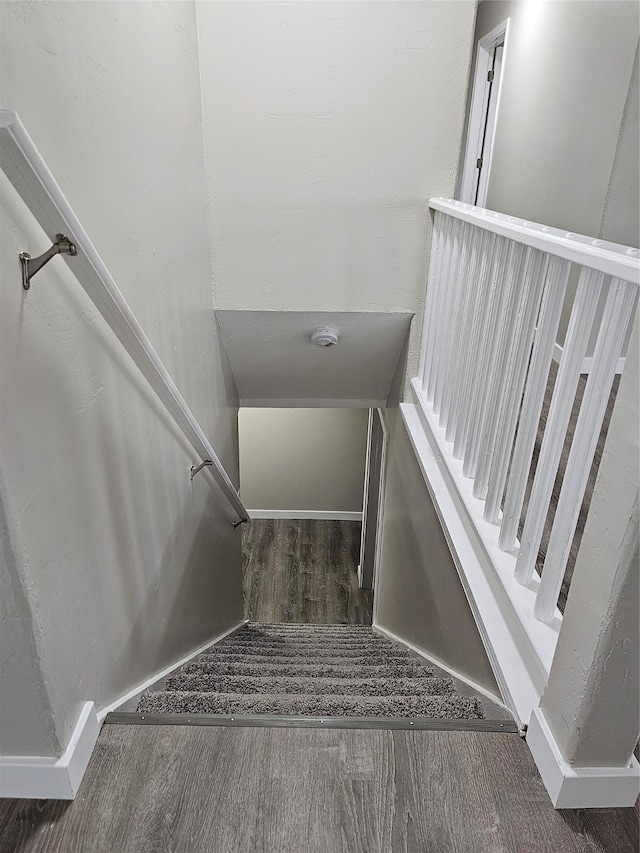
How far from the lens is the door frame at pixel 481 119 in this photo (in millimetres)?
5059

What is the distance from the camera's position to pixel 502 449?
1707 mm

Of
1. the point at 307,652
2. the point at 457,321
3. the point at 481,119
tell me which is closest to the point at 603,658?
the point at 457,321

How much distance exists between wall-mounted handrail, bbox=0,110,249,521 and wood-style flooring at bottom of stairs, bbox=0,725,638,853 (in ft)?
2.82

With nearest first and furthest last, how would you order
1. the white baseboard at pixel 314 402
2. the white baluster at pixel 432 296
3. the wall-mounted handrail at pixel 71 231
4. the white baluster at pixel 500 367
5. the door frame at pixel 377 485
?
the wall-mounted handrail at pixel 71 231 → the white baluster at pixel 500 367 → the white baluster at pixel 432 296 → the white baseboard at pixel 314 402 → the door frame at pixel 377 485

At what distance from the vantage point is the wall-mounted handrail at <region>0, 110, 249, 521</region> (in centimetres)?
82

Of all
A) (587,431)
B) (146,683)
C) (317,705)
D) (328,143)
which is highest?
(328,143)

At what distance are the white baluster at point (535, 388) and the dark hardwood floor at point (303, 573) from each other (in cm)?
335

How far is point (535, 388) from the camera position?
1483 mm

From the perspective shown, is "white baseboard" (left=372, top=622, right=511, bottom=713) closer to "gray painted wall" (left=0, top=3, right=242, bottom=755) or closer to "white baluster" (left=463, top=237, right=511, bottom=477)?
"white baluster" (left=463, top=237, right=511, bottom=477)

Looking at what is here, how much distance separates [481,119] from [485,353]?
424 cm

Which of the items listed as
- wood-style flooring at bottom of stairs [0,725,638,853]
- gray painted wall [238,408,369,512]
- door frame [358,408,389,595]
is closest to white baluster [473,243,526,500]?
wood-style flooring at bottom of stairs [0,725,638,853]

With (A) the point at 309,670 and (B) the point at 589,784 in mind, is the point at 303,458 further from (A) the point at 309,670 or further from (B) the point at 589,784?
(B) the point at 589,784

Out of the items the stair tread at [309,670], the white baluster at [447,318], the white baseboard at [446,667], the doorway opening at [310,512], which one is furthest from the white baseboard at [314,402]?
the stair tread at [309,670]

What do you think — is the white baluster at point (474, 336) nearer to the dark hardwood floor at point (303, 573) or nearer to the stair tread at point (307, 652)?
the stair tread at point (307, 652)
